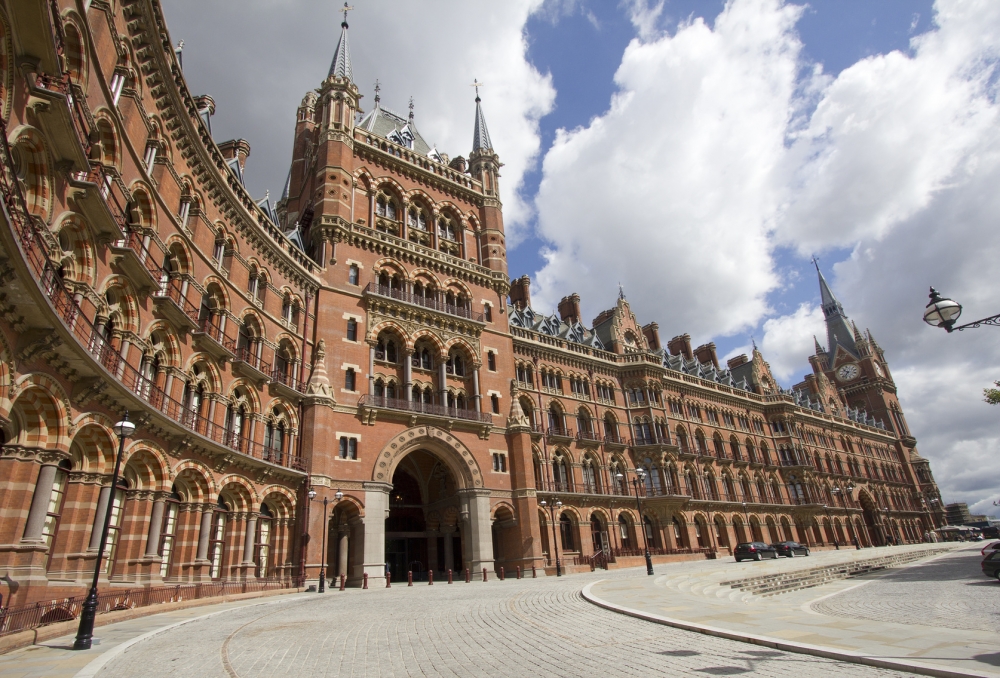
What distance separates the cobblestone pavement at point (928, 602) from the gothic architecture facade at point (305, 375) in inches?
711

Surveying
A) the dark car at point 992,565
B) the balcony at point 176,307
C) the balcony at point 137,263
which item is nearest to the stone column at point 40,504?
the balcony at point 137,263

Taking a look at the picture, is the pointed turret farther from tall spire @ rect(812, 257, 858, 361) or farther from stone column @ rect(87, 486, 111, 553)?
tall spire @ rect(812, 257, 858, 361)

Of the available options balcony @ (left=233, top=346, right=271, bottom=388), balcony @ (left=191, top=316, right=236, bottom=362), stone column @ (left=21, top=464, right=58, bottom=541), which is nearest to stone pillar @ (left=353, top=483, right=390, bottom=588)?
balcony @ (left=233, top=346, right=271, bottom=388)

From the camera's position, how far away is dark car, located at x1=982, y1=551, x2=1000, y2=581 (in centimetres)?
2073

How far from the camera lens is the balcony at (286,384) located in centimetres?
2769

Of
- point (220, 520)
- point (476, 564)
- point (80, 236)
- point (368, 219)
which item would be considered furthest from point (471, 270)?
point (80, 236)

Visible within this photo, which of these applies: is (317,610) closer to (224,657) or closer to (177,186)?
(224,657)

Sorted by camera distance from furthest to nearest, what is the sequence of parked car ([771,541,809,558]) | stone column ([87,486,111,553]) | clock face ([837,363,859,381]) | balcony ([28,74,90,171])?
clock face ([837,363,859,381]) → parked car ([771,541,809,558]) → stone column ([87,486,111,553]) → balcony ([28,74,90,171])

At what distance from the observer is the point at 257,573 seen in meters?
25.1

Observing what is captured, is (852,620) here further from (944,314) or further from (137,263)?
(137,263)

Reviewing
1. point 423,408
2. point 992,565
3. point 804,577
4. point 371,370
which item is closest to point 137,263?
point 371,370

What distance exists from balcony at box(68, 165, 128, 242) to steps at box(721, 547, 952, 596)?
76.6ft

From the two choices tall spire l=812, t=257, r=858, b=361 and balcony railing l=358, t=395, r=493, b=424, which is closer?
balcony railing l=358, t=395, r=493, b=424

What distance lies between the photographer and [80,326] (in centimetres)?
1533
